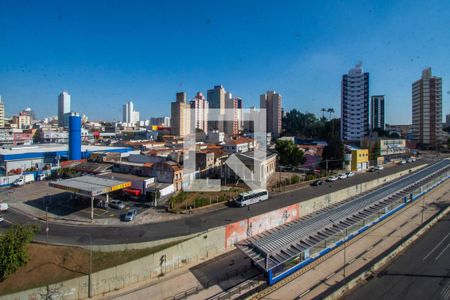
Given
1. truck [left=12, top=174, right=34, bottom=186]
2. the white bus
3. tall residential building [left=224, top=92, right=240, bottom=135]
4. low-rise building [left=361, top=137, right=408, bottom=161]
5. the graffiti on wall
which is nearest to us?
the graffiti on wall

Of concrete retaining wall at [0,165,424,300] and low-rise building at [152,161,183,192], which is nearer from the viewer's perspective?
concrete retaining wall at [0,165,424,300]

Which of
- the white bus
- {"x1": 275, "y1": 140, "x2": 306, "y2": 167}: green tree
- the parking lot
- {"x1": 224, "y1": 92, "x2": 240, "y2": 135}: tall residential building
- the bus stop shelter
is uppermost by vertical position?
{"x1": 224, "y1": 92, "x2": 240, "y2": 135}: tall residential building

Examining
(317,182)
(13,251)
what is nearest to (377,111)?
(317,182)

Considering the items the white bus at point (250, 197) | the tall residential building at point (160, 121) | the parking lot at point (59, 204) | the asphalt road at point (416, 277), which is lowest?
the asphalt road at point (416, 277)

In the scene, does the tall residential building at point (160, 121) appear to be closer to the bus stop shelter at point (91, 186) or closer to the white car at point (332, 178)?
the white car at point (332, 178)

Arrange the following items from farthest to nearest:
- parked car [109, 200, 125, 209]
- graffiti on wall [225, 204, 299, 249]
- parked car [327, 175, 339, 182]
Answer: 1. parked car [327, 175, 339, 182]
2. parked car [109, 200, 125, 209]
3. graffiti on wall [225, 204, 299, 249]

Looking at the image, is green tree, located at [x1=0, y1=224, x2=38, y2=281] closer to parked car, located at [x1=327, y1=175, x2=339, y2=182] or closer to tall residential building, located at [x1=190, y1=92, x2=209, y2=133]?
parked car, located at [x1=327, y1=175, x2=339, y2=182]

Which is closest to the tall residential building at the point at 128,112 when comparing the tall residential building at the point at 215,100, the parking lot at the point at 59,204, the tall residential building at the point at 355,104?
the tall residential building at the point at 215,100

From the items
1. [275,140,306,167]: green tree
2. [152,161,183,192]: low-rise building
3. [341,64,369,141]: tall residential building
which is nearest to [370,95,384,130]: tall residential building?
[341,64,369,141]: tall residential building
